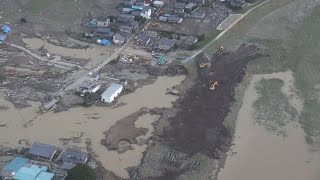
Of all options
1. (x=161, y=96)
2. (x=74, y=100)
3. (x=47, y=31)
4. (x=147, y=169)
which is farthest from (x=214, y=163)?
(x=47, y=31)

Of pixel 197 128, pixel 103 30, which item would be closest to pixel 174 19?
pixel 103 30

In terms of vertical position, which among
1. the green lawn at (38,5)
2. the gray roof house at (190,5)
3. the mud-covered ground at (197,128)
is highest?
the green lawn at (38,5)

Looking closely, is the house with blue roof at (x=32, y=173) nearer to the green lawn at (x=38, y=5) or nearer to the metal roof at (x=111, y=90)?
the metal roof at (x=111, y=90)

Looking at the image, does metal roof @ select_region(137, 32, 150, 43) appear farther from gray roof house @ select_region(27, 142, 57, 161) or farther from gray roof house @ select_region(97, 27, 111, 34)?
gray roof house @ select_region(27, 142, 57, 161)

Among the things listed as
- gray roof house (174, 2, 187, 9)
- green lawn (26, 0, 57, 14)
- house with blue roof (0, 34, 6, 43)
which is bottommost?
gray roof house (174, 2, 187, 9)

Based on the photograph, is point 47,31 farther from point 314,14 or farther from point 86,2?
point 314,14

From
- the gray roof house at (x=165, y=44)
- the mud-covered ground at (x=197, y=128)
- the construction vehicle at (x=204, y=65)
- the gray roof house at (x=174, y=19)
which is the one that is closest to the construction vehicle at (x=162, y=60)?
the gray roof house at (x=165, y=44)

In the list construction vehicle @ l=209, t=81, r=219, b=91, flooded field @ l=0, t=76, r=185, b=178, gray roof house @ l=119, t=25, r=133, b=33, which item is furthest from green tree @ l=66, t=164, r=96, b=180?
gray roof house @ l=119, t=25, r=133, b=33
